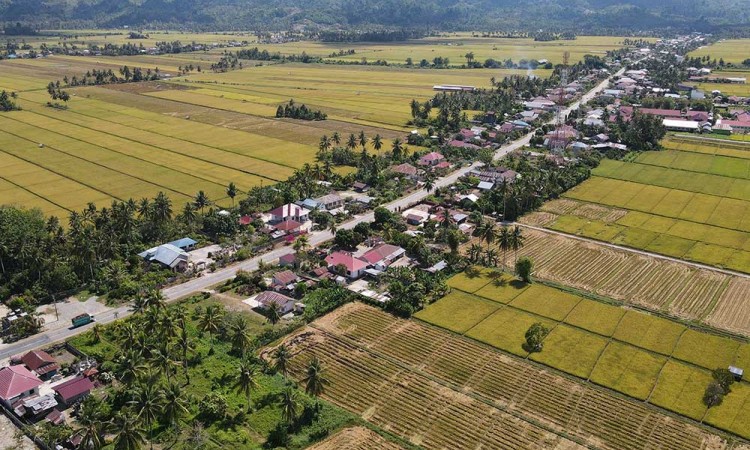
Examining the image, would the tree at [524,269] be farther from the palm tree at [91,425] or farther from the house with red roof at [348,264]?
the palm tree at [91,425]

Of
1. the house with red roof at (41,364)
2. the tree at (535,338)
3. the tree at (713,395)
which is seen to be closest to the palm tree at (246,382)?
the house with red roof at (41,364)

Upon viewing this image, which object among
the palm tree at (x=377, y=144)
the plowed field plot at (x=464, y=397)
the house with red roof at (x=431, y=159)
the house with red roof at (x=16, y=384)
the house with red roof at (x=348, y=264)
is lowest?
the plowed field plot at (x=464, y=397)

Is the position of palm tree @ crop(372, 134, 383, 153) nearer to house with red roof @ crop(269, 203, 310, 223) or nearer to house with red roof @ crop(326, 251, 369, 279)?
house with red roof @ crop(269, 203, 310, 223)

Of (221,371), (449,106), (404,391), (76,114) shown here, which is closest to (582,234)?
(404,391)

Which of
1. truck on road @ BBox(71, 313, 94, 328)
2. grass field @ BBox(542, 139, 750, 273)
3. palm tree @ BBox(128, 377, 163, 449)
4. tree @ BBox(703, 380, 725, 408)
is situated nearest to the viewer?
palm tree @ BBox(128, 377, 163, 449)

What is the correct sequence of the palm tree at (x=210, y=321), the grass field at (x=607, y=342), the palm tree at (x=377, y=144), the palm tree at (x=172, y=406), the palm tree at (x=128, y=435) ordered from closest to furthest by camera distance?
the palm tree at (x=128, y=435) → the palm tree at (x=172, y=406) → the grass field at (x=607, y=342) → the palm tree at (x=210, y=321) → the palm tree at (x=377, y=144)

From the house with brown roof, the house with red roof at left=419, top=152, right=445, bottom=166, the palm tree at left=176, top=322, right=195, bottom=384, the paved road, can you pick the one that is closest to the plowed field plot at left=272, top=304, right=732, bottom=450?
the house with brown roof

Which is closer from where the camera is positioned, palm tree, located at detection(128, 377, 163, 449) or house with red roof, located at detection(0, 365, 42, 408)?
palm tree, located at detection(128, 377, 163, 449)
